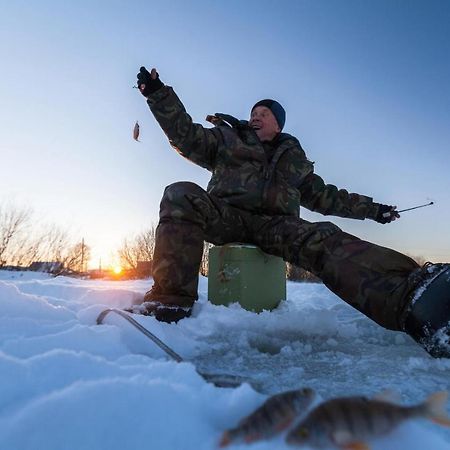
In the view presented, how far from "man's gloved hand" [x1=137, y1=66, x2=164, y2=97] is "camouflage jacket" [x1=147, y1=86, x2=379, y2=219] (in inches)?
1.2

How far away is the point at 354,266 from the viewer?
1.91 meters

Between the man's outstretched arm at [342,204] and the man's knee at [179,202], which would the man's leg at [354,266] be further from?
the man's outstretched arm at [342,204]

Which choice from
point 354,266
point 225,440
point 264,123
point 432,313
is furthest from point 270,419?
point 264,123

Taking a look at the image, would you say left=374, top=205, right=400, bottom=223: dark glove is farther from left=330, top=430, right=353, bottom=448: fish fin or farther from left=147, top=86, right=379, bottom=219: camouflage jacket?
left=330, top=430, right=353, bottom=448: fish fin

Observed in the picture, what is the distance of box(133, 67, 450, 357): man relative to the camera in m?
1.68

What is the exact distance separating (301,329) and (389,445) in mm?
1502

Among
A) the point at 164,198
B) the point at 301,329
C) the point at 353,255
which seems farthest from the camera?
the point at 164,198

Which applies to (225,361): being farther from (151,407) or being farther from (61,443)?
(61,443)

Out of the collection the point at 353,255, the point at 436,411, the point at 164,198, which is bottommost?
the point at 436,411

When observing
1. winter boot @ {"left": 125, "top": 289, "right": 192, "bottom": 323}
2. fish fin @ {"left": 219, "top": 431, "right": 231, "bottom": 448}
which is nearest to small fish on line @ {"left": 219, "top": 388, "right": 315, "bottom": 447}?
fish fin @ {"left": 219, "top": 431, "right": 231, "bottom": 448}

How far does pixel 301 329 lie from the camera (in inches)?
83.0

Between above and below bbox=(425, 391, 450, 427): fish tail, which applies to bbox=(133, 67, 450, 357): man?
above

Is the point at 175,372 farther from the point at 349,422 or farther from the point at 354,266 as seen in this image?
the point at 354,266

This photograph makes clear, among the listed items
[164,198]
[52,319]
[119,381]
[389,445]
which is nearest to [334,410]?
[389,445]
